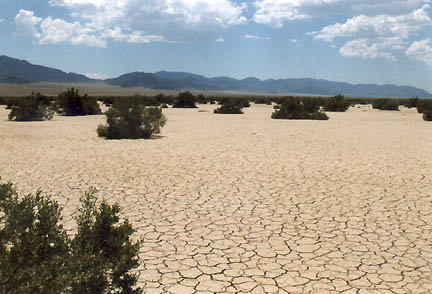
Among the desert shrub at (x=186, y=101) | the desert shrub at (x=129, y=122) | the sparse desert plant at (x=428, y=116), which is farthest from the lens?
the desert shrub at (x=186, y=101)

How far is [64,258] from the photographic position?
351cm

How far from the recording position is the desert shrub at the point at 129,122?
17.5m

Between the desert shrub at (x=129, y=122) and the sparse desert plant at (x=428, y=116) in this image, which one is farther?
the sparse desert plant at (x=428, y=116)

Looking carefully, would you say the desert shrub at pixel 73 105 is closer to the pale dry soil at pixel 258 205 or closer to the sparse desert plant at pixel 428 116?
the pale dry soil at pixel 258 205

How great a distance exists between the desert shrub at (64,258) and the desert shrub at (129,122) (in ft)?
43.9

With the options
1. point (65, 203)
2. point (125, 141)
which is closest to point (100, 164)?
point (65, 203)

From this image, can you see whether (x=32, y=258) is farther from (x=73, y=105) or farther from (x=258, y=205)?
(x=73, y=105)

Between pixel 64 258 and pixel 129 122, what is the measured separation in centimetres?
1474

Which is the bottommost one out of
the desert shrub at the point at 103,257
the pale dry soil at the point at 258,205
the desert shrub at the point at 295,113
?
the pale dry soil at the point at 258,205

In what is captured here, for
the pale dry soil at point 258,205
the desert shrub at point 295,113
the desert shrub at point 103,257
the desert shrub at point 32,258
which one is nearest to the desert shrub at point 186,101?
the desert shrub at point 295,113

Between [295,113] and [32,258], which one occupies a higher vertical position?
[295,113]

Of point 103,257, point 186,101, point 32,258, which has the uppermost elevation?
point 186,101

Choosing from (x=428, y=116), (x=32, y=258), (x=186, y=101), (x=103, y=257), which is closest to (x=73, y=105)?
(x=186, y=101)

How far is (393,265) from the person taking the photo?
16.7 feet
